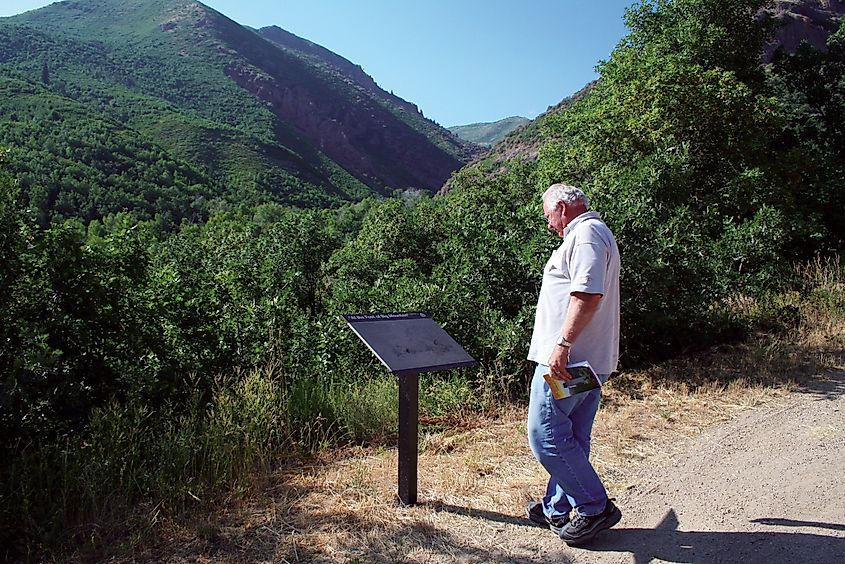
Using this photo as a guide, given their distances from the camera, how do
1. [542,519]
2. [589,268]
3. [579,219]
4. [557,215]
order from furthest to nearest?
1. [542,519]
2. [557,215]
3. [579,219]
4. [589,268]

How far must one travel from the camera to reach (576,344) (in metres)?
3.09

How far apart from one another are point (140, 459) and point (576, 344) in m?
2.88

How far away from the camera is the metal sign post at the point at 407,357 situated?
11.7 feet

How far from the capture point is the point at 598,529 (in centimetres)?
321

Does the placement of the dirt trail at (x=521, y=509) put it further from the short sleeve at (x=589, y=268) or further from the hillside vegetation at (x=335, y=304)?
the short sleeve at (x=589, y=268)

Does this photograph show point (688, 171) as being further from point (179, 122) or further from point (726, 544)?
point (179, 122)

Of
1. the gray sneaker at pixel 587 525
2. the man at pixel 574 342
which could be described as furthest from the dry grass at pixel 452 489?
the man at pixel 574 342

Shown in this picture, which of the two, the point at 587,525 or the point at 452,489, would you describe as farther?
the point at 452,489

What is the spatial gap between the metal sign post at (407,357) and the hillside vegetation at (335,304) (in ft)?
3.63

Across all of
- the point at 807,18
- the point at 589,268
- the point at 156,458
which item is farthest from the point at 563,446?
the point at 807,18

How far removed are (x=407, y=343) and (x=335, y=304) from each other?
15.4 feet

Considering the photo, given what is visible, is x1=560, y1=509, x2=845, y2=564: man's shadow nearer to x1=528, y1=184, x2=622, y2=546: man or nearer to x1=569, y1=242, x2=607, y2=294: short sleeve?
x1=528, y1=184, x2=622, y2=546: man

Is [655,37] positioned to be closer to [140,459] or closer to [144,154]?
[140,459]

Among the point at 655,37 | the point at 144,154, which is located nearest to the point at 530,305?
the point at 655,37
